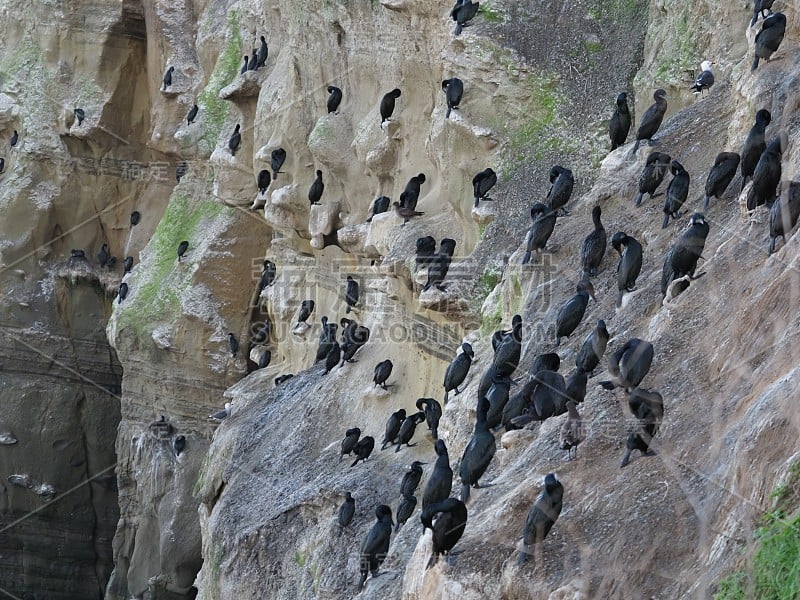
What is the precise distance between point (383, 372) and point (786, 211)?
8.27m

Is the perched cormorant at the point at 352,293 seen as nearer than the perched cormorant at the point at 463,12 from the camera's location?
No

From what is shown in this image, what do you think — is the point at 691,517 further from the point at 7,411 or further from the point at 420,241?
the point at 7,411

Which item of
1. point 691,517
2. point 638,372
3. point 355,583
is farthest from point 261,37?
point 691,517

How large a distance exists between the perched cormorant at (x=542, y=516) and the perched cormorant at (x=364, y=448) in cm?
773

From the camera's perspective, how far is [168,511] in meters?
25.8

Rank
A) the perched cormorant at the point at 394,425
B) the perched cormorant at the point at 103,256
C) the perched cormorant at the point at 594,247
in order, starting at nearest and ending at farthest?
the perched cormorant at the point at 594,247 → the perched cormorant at the point at 394,425 → the perched cormorant at the point at 103,256

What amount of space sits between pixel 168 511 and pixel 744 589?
66.0 ft

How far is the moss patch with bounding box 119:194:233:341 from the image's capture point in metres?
26.1

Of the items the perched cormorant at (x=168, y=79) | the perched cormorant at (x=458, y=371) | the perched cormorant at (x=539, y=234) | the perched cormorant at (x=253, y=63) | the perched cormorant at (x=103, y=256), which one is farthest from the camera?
the perched cormorant at (x=103, y=256)

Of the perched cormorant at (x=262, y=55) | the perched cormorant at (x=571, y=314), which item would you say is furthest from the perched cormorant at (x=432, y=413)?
the perched cormorant at (x=262, y=55)

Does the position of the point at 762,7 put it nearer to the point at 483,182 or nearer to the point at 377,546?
the point at 483,182

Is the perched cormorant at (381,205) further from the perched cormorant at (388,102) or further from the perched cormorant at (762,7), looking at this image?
the perched cormorant at (762,7)

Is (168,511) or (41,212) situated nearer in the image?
(168,511)

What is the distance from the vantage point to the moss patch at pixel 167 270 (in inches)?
1028
